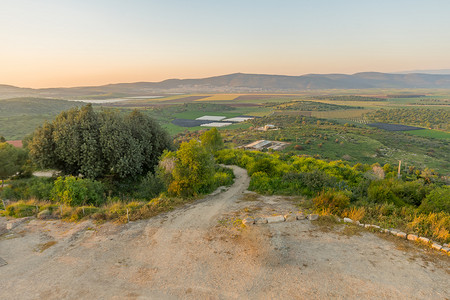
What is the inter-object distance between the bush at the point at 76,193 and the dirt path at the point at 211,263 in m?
4.30

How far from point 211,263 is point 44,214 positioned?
1310 centimetres

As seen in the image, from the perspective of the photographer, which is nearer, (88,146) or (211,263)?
(211,263)

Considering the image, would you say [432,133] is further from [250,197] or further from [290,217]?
[290,217]

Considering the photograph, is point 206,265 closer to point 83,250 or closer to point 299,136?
point 83,250

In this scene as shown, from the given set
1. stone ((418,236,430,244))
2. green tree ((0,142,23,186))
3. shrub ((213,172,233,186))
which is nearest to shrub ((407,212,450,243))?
stone ((418,236,430,244))

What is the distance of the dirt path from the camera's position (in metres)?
9.35

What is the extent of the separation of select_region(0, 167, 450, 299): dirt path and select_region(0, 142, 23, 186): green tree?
1910 cm

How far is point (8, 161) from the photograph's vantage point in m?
29.9

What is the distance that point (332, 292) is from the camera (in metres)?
9.19

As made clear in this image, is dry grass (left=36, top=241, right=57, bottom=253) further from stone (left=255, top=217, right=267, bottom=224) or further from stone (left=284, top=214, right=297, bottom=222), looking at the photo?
stone (left=284, top=214, right=297, bottom=222)

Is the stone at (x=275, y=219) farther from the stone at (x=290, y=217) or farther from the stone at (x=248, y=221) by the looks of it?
the stone at (x=248, y=221)

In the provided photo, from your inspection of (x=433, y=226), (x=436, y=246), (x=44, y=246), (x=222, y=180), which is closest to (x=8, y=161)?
(x=44, y=246)

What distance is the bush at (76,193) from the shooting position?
63.8 ft

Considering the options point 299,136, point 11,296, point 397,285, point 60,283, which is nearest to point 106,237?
point 60,283
